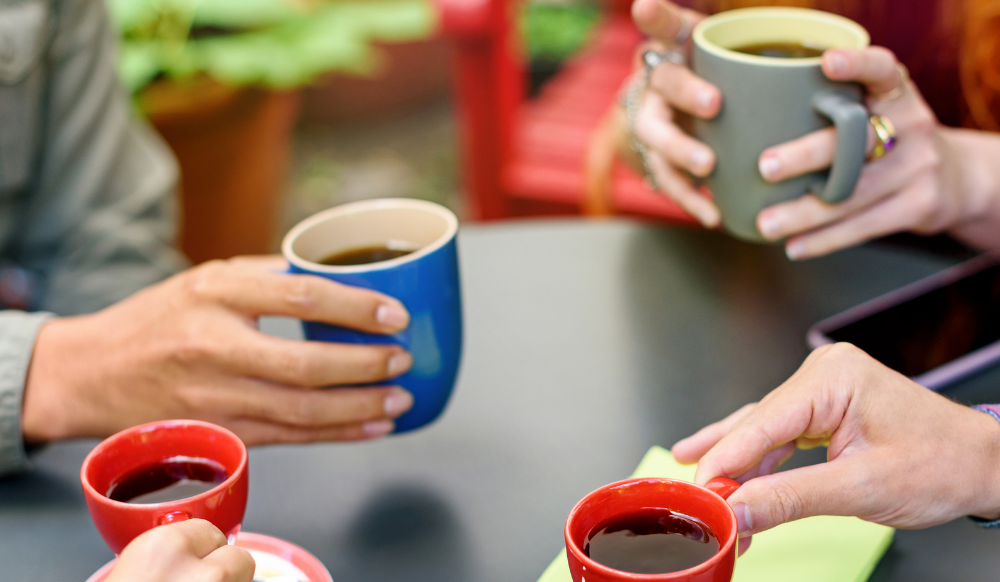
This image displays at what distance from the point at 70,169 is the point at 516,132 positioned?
96 centimetres

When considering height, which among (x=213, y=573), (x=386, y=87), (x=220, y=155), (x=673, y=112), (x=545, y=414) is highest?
(x=673, y=112)

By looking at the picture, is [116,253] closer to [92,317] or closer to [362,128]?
[92,317]

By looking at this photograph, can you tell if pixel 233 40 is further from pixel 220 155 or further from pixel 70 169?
pixel 70 169

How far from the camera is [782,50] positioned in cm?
75

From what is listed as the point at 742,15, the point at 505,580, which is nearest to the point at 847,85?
the point at 742,15

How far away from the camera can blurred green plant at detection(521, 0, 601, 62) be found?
87.1 inches

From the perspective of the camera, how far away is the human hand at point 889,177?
2.17 feet

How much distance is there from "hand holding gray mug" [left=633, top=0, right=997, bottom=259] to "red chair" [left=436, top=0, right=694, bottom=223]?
643mm

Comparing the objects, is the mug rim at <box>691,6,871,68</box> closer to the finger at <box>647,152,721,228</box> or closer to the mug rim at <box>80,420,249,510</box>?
the finger at <box>647,152,721,228</box>

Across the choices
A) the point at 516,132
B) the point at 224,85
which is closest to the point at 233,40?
the point at 224,85

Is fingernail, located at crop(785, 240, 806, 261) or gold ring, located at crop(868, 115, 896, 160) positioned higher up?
gold ring, located at crop(868, 115, 896, 160)

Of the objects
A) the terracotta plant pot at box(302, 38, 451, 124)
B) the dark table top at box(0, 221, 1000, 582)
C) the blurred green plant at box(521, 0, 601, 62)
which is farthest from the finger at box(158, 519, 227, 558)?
the terracotta plant pot at box(302, 38, 451, 124)

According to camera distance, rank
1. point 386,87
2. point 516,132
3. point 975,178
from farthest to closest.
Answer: point 386,87 → point 516,132 → point 975,178

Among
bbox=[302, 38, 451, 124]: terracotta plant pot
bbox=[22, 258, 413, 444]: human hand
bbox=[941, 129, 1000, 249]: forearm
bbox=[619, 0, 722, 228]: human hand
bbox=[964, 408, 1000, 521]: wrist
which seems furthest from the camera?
bbox=[302, 38, 451, 124]: terracotta plant pot
